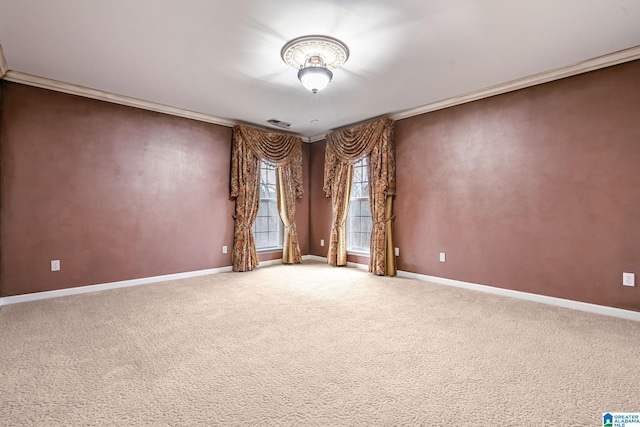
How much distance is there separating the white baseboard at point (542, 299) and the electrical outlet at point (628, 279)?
25cm

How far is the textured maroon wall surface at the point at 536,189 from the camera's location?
9.67 feet

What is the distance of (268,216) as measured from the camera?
19.1ft

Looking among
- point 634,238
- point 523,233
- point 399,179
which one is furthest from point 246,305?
point 634,238

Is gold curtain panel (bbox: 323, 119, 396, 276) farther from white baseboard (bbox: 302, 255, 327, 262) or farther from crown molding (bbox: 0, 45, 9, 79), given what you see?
crown molding (bbox: 0, 45, 9, 79)

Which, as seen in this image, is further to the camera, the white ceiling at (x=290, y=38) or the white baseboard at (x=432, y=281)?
the white baseboard at (x=432, y=281)

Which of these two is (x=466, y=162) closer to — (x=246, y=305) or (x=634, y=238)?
(x=634, y=238)

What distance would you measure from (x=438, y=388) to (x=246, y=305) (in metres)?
2.12

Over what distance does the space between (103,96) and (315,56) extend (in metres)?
2.84

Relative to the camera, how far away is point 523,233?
3533 mm

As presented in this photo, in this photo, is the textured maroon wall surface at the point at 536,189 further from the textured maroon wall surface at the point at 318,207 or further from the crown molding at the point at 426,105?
the textured maroon wall surface at the point at 318,207

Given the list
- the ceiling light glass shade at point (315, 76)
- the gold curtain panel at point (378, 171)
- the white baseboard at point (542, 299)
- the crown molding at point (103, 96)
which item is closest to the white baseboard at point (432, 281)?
the white baseboard at point (542, 299)

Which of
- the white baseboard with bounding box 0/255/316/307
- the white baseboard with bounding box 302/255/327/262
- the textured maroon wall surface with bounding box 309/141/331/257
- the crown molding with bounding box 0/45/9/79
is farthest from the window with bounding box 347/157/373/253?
the crown molding with bounding box 0/45/9/79

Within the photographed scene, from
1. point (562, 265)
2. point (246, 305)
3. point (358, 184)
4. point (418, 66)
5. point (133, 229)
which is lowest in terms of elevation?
point (246, 305)

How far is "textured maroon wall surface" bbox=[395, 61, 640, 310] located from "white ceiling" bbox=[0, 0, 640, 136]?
0.45 meters
